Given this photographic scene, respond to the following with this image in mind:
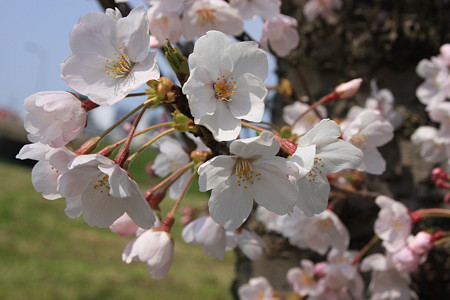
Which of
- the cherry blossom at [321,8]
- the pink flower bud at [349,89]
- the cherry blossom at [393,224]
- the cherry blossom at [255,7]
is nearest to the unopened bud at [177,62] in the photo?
the cherry blossom at [255,7]

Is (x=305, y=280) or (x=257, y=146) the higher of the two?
(x=257, y=146)

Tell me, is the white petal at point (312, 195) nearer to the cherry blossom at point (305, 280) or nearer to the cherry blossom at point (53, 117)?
the cherry blossom at point (53, 117)

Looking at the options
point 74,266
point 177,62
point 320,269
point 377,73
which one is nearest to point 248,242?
point 320,269

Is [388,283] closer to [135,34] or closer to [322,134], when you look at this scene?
[322,134]

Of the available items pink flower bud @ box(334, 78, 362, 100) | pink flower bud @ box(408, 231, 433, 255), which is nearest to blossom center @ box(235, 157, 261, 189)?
pink flower bud @ box(334, 78, 362, 100)

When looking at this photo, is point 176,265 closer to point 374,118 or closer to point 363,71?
point 363,71

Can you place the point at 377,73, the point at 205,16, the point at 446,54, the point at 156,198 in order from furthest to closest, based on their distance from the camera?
1. the point at 377,73
2. the point at 446,54
3. the point at 205,16
4. the point at 156,198

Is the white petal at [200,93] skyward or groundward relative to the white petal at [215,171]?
skyward
